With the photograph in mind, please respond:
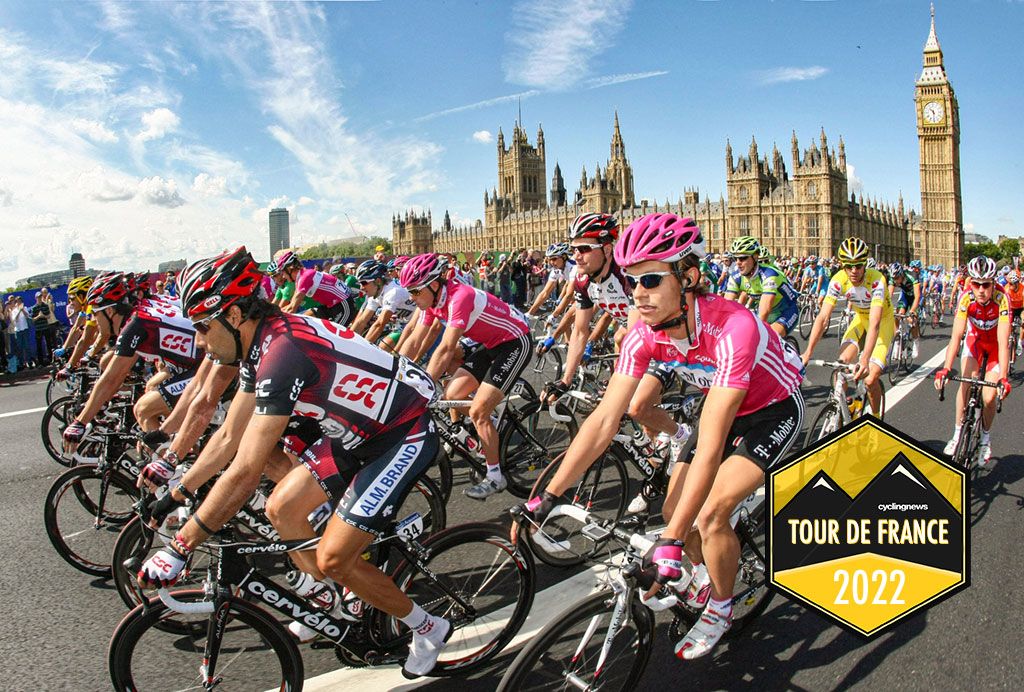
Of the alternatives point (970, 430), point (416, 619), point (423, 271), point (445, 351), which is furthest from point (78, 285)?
point (970, 430)

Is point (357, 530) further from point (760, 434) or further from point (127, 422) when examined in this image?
point (127, 422)

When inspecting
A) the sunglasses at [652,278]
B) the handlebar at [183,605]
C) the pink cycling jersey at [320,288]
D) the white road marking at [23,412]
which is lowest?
the white road marking at [23,412]

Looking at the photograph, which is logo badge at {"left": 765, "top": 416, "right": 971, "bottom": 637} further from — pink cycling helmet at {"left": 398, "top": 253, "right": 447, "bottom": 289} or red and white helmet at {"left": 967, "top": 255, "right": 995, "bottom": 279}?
red and white helmet at {"left": 967, "top": 255, "right": 995, "bottom": 279}

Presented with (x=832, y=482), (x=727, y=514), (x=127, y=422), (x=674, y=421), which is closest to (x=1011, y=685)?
(x=832, y=482)

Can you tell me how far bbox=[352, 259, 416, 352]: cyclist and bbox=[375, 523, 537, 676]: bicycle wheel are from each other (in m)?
4.66

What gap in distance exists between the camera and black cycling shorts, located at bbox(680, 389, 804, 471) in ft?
11.0

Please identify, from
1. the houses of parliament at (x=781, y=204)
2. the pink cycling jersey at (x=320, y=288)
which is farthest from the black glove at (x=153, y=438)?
the houses of parliament at (x=781, y=204)

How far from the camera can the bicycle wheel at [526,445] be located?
6.26m

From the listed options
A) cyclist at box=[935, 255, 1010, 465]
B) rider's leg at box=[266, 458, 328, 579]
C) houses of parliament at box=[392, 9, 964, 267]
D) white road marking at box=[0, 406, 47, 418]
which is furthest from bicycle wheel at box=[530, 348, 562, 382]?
houses of parliament at box=[392, 9, 964, 267]

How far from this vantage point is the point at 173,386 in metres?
6.31

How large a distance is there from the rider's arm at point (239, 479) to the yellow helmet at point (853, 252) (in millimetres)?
6299

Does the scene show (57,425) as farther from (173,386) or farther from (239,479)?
(239,479)

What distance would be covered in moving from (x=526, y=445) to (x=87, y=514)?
12.4ft

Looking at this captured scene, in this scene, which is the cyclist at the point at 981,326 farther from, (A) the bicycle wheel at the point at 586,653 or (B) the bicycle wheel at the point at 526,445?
(A) the bicycle wheel at the point at 586,653
